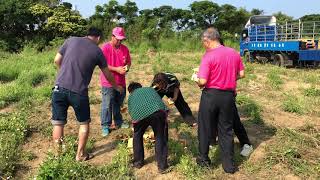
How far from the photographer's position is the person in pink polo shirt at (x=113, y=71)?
659 cm

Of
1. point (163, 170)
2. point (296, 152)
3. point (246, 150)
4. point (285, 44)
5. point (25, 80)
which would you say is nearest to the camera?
point (163, 170)

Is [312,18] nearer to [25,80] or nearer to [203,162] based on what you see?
[25,80]

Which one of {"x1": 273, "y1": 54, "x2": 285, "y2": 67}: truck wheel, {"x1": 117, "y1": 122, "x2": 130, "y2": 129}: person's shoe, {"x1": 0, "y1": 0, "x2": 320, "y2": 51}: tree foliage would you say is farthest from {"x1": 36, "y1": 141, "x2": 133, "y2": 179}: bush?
{"x1": 0, "y1": 0, "x2": 320, "y2": 51}: tree foliage

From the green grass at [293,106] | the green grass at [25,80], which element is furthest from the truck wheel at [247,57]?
the green grass at [293,106]

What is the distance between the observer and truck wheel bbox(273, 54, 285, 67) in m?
16.0

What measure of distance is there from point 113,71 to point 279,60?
430 inches

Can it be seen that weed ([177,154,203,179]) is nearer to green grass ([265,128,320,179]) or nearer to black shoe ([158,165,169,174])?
black shoe ([158,165,169,174])

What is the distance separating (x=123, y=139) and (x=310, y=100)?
470 centimetres

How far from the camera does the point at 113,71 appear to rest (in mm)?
6605

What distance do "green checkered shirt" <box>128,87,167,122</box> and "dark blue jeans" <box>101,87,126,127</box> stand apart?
131cm

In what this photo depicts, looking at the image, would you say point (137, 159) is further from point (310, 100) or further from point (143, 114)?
point (310, 100)

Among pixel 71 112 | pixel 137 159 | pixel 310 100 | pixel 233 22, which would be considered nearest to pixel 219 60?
pixel 137 159

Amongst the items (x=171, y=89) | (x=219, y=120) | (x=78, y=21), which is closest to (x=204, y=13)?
(x=78, y=21)

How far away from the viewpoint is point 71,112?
26.8ft
